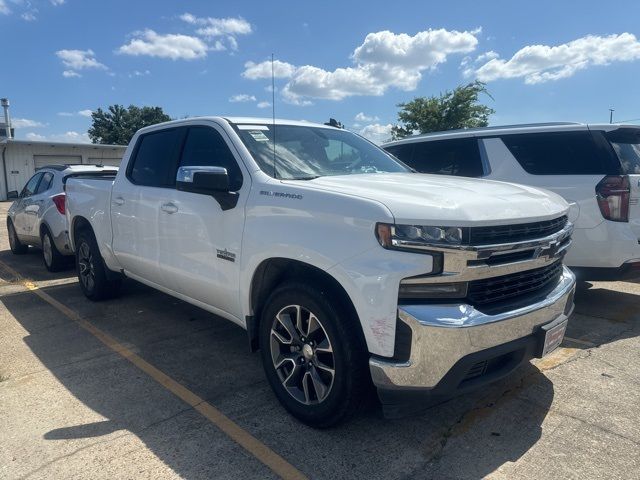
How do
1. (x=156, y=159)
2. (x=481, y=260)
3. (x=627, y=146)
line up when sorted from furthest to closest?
(x=627, y=146), (x=156, y=159), (x=481, y=260)

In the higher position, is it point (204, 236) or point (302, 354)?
point (204, 236)

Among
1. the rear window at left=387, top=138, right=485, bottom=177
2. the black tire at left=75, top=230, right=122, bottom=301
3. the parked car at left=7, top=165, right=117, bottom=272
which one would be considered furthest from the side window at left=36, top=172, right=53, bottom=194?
the rear window at left=387, top=138, right=485, bottom=177

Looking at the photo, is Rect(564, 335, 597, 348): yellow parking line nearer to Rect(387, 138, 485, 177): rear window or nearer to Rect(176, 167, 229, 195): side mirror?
Rect(387, 138, 485, 177): rear window

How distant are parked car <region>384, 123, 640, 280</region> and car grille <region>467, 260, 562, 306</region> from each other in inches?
80.2

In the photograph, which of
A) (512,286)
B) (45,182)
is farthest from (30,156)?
(512,286)

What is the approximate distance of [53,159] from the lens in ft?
101

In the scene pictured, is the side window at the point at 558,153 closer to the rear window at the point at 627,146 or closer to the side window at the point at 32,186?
the rear window at the point at 627,146

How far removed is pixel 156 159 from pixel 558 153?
4.18 metres

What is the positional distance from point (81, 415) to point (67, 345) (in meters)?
1.53

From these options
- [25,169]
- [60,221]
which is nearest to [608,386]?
[60,221]

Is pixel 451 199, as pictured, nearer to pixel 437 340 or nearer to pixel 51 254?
pixel 437 340

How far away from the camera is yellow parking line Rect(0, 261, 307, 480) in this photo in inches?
108

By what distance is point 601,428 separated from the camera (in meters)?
3.05

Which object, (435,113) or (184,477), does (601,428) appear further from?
(435,113)
